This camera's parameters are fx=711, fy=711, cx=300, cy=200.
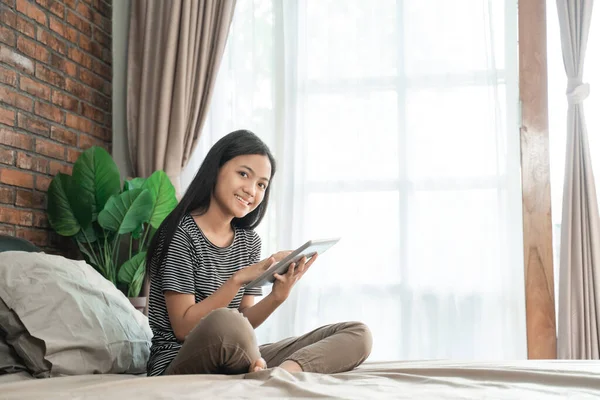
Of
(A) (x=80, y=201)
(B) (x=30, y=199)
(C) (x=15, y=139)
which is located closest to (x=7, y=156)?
(C) (x=15, y=139)

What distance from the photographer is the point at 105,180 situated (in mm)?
2791

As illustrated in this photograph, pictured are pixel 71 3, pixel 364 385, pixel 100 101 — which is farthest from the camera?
pixel 100 101

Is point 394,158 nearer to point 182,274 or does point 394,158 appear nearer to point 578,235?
point 578,235

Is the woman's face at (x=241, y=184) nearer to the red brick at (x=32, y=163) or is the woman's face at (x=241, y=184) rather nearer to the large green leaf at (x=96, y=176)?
the large green leaf at (x=96, y=176)

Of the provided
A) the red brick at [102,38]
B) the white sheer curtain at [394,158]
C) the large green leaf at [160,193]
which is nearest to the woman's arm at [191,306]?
the large green leaf at [160,193]

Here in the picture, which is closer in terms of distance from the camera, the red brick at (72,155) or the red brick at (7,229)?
the red brick at (7,229)

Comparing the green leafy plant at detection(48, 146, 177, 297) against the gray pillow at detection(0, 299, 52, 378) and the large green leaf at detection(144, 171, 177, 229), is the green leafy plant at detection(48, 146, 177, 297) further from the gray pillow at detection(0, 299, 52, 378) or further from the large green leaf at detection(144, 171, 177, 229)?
the gray pillow at detection(0, 299, 52, 378)

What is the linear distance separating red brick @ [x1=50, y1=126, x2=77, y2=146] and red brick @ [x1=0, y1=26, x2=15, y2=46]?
407 mm

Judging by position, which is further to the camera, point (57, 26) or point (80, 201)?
point (57, 26)

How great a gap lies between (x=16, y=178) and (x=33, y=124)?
24cm

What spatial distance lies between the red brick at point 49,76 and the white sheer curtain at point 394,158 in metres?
0.68

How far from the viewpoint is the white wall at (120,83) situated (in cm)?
337

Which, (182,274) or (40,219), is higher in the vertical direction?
(40,219)

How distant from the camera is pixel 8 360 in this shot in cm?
176
